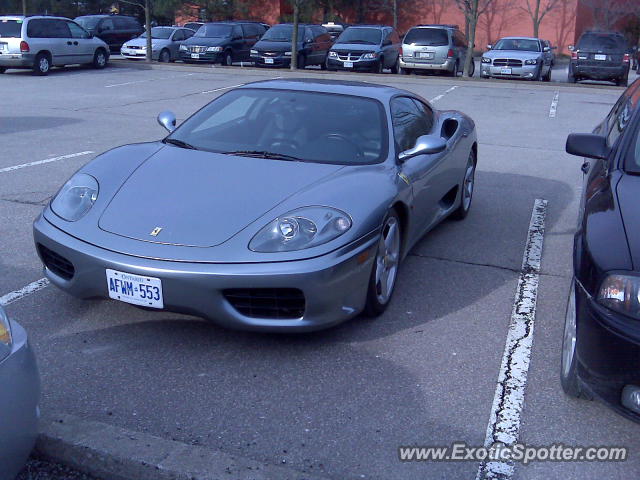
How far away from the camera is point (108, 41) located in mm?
30203

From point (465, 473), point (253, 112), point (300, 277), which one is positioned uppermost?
point (253, 112)

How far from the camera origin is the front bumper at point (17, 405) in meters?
2.68

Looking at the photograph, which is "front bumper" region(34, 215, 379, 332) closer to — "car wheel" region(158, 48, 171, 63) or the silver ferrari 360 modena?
the silver ferrari 360 modena

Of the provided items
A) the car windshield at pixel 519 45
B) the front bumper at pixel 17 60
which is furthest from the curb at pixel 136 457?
the car windshield at pixel 519 45

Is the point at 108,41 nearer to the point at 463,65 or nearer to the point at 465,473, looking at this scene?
the point at 463,65

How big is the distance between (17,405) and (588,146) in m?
3.45

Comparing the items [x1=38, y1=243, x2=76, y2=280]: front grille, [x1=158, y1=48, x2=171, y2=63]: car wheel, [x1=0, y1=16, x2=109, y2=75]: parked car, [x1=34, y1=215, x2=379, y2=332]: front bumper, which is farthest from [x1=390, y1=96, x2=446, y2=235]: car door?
[x1=158, y1=48, x2=171, y2=63]: car wheel

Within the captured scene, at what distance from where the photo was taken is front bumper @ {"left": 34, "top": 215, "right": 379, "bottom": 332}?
3.87m

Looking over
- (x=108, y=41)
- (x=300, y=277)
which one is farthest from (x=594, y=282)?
(x=108, y=41)

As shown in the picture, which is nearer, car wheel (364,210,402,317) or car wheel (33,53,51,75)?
car wheel (364,210,402,317)

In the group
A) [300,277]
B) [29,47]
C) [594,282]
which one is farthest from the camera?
[29,47]

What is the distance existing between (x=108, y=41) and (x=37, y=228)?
2763 centimetres

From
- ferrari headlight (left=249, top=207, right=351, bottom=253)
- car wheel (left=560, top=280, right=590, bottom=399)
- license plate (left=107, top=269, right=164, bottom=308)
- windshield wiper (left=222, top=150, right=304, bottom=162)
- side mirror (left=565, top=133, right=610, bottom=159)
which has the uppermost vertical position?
side mirror (left=565, top=133, right=610, bottom=159)

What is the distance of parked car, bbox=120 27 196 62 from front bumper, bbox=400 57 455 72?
8057 millimetres
